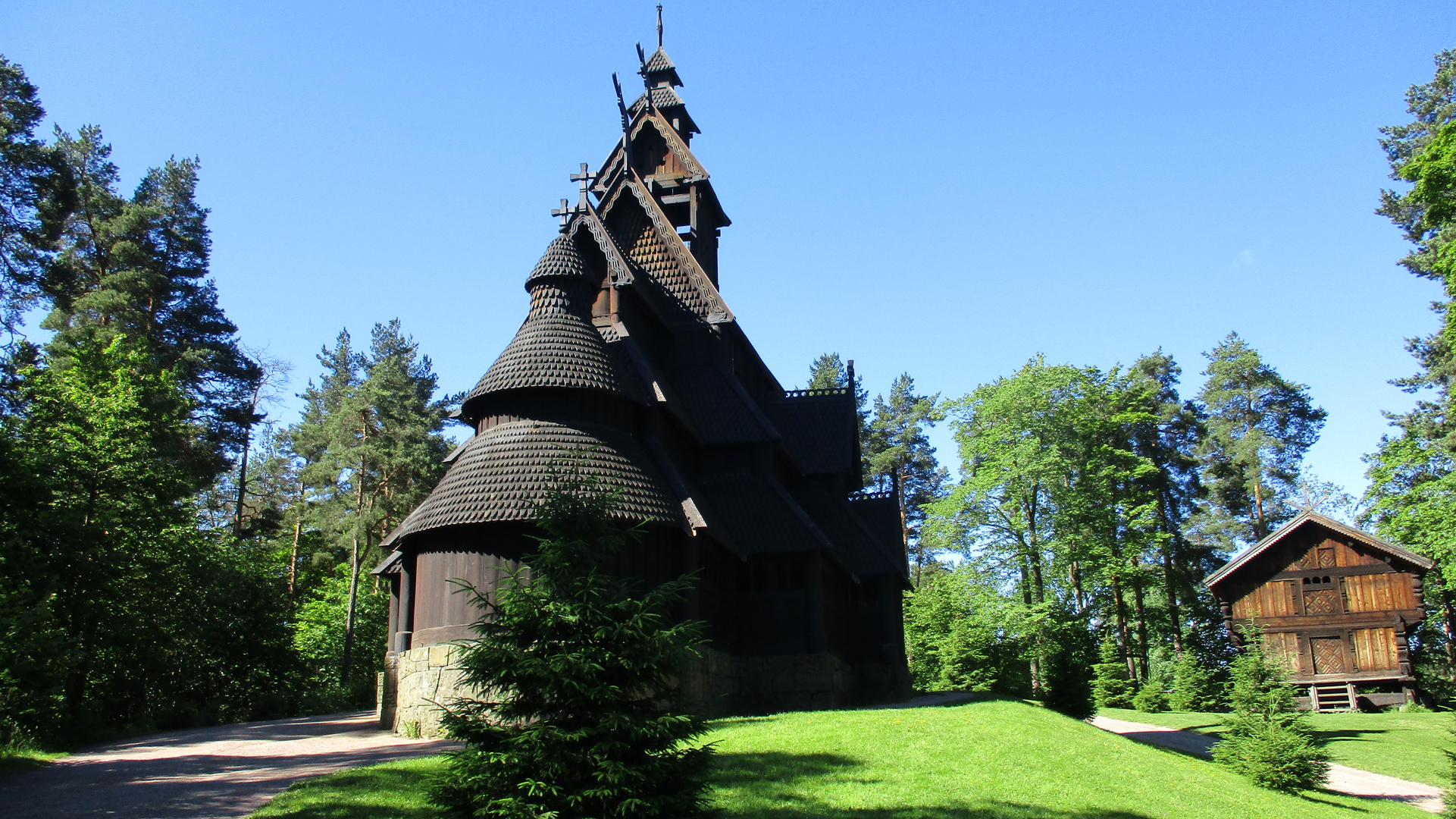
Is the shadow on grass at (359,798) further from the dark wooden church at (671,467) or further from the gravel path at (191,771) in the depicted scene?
the dark wooden church at (671,467)

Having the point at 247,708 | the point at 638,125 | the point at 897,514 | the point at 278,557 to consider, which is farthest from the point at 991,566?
the point at 278,557

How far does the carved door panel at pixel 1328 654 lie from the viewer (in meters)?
33.6

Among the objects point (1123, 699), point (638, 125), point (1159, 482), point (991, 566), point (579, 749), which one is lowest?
point (1123, 699)

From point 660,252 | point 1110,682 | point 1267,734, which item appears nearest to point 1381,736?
point 1110,682

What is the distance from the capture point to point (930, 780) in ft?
40.9

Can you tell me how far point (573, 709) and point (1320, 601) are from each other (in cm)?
3441

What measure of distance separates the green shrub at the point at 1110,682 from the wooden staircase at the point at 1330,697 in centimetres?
594

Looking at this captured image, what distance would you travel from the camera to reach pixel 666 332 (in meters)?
26.3

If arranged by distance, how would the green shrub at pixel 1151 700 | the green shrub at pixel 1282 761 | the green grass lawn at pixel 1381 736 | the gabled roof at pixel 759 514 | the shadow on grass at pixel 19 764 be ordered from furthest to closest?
the green shrub at pixel 1151 700
the gabled roof at pixel 759 514
the green grass lawn at pixel 1381 736
the green shrub at pixel 1282 761
the shadow on grass at pixel 19 764

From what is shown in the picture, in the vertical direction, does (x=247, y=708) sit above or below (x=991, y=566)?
below

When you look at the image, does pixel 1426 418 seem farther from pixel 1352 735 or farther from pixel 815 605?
pixel 815 605

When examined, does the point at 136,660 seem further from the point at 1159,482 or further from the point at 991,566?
the point at 1159,482

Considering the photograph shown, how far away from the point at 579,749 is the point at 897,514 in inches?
861

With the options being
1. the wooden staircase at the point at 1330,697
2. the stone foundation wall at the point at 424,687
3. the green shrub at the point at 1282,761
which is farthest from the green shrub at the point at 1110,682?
the stone foundation wall at the point at 424,687
